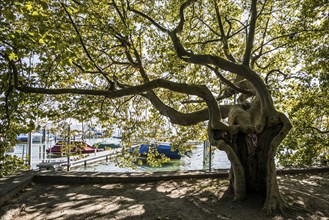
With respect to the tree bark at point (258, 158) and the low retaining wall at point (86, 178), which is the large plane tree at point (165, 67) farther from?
the low retaining wall at point (86, 178)

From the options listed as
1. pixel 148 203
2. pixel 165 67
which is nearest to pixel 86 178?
pixel 148 203

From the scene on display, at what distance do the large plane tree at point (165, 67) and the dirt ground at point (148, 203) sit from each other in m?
0.50

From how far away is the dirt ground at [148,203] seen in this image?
4750 millimetres

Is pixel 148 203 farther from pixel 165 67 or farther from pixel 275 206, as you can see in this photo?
pixel 165 67

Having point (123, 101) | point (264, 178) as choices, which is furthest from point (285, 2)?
point (123, 101)

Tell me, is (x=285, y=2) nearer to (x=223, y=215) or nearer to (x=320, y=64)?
(x=320, y=64)

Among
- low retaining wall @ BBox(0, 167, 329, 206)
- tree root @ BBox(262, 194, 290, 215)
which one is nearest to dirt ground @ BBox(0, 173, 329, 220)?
tree root @ BBox(262, 194, 290, 215)

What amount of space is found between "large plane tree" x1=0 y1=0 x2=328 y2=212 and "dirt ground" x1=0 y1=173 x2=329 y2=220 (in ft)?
1.64

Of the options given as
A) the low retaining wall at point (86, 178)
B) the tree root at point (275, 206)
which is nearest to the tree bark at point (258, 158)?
the tree root at point (275, 206)

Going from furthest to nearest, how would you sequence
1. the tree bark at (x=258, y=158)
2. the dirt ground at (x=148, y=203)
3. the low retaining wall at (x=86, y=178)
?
1. the low retaining wall at (x=86, y=178)
2. the tree bark at (x=258, y=158)
3. the dirt ground at (x=148, y=203)

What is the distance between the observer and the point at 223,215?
15.6 ft

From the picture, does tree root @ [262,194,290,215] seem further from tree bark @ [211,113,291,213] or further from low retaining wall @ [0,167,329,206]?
low retaining wall @ [0,167,329,206]

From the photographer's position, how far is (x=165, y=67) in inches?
320

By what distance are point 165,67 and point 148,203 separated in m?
4.56
